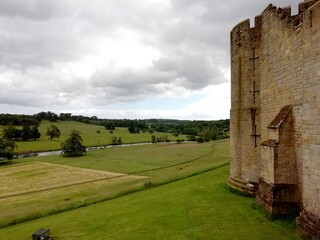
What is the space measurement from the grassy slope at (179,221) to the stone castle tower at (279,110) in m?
1.13

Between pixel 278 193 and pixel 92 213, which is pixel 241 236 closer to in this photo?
pixel 278 193

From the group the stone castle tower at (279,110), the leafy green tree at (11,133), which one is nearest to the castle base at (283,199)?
the stone castle tower at (279,110)

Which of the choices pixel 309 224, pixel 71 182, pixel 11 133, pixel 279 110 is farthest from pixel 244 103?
pixel 11 133

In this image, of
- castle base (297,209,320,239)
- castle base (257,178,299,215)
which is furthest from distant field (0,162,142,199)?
castle base (297,209,320,239)

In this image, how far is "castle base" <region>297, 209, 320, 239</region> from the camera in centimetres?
1093

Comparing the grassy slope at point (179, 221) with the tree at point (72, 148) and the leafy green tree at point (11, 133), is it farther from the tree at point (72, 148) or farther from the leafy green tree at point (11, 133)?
the leafy green tree at point (11, 133)

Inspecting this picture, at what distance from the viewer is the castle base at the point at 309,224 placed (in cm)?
1093

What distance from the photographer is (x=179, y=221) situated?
14.5 m

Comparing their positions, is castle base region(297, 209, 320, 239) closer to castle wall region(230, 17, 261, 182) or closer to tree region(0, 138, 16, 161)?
castle wall region(230, 17, 261, 182)

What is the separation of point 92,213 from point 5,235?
204 inches

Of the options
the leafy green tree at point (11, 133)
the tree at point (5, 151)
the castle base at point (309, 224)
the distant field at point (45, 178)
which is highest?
the leafy green tree at point (11, 133)

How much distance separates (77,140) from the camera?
81.5 meters

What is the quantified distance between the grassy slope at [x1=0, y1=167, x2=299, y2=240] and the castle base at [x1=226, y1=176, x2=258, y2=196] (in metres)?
0.58

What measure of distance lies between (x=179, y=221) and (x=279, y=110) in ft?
23.6
